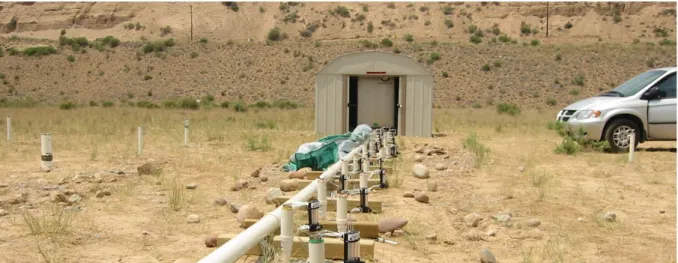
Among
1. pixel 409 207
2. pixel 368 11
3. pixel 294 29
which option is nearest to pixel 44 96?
pixel 294 29

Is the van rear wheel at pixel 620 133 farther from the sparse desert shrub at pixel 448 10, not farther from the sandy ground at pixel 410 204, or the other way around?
the sparse desert shrub at pixel 448 10

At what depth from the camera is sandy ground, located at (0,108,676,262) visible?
19.6ft

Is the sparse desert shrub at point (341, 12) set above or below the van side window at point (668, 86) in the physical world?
above

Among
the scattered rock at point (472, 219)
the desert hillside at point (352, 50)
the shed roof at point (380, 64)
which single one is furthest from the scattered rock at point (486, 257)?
the desert hillside at point (352, 50)

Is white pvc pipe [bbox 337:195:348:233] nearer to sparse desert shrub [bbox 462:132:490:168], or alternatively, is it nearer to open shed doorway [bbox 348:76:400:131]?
sparse desert shrub [bbox 462:132:490:168]

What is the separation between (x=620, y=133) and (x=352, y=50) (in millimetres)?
41759

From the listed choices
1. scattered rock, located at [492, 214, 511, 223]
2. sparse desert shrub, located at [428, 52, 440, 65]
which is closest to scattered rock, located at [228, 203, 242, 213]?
scattered rock, located at [492, 214, 511, 223]

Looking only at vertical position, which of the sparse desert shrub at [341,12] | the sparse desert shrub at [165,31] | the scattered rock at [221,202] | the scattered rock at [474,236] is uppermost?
the sparse desert shrub at [341,12]

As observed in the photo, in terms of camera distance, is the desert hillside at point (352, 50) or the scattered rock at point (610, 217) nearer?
the scattered rock at point (610, 217)

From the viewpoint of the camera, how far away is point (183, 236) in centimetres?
649

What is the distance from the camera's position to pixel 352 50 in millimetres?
55406

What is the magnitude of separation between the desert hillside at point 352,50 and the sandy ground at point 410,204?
3216 cm

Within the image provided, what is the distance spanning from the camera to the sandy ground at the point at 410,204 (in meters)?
5.98

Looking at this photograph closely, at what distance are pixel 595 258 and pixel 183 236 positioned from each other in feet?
12.2
